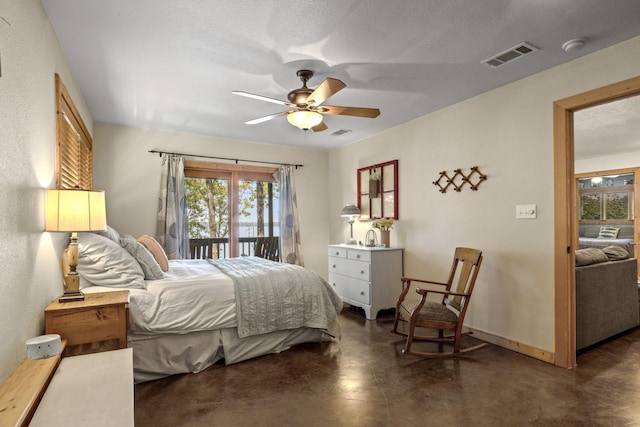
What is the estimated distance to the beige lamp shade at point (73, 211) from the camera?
1.92m

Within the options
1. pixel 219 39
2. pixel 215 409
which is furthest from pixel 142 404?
pixel 219 39

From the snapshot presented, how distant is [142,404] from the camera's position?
2.24 metres

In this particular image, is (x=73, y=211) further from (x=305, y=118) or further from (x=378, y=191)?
(x=378, y=191)

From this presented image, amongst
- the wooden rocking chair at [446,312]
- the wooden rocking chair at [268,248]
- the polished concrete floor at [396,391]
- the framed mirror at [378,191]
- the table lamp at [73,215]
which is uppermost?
the framed mirror at [378,191]

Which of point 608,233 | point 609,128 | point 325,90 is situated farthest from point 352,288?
point 608,233

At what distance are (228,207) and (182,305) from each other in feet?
9.29

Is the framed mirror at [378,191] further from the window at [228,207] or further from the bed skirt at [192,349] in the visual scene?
the bed skirt at [192,349]

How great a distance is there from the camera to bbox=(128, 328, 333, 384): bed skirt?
2568 mm

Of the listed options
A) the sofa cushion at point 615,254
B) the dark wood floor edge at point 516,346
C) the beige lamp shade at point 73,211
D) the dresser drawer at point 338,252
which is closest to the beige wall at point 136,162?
the dresser drawer at point 338,252

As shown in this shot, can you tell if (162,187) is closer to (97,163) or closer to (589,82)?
(97,163)

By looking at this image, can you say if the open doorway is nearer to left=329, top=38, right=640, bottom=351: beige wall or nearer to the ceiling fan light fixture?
left=329, top=38, right=640, bottom=351: beige wall

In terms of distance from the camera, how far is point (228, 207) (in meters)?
5.34

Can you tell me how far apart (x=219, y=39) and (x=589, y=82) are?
9.27ft

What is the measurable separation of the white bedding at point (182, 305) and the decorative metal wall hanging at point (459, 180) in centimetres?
257
